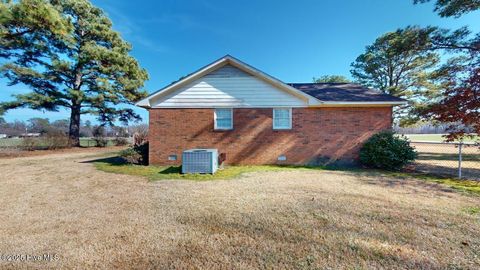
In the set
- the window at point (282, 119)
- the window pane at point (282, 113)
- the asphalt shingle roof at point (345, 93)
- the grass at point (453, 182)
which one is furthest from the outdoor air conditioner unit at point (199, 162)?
the grass at point (453, 182)

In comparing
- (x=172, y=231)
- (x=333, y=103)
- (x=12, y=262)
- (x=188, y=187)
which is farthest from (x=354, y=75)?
(x=12, y=262)

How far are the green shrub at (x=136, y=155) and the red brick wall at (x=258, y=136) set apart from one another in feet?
2.41

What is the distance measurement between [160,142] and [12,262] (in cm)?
765

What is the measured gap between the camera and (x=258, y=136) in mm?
10258

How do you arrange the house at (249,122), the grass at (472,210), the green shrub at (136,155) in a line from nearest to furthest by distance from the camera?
the grass at (472,210)
the house at (249,122)
the green shrub at (136,155)

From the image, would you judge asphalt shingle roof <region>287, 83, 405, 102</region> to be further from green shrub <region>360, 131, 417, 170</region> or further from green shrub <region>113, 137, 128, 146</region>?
green shrub <region>113, 137, 128, 146</region>

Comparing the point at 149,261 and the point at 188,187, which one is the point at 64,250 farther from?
the point at 188,187

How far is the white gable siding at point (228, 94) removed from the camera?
10156mm

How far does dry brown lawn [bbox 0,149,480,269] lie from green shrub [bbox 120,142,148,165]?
388 centimetres

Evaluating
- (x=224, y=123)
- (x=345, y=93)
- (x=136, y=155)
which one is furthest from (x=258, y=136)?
(x=136, y=155)

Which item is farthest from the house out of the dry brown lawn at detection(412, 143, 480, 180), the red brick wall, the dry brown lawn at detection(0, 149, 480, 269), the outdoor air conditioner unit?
the dry brown lawn at detection(0, 149, 480, 269)

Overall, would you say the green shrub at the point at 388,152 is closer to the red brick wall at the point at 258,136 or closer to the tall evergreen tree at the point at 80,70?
the red brick wall at the point at 258,136

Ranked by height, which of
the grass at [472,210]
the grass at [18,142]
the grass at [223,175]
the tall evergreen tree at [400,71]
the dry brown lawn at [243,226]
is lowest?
the dry brown lawn at [243,226]

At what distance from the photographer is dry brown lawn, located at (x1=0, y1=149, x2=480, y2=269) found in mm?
2725
